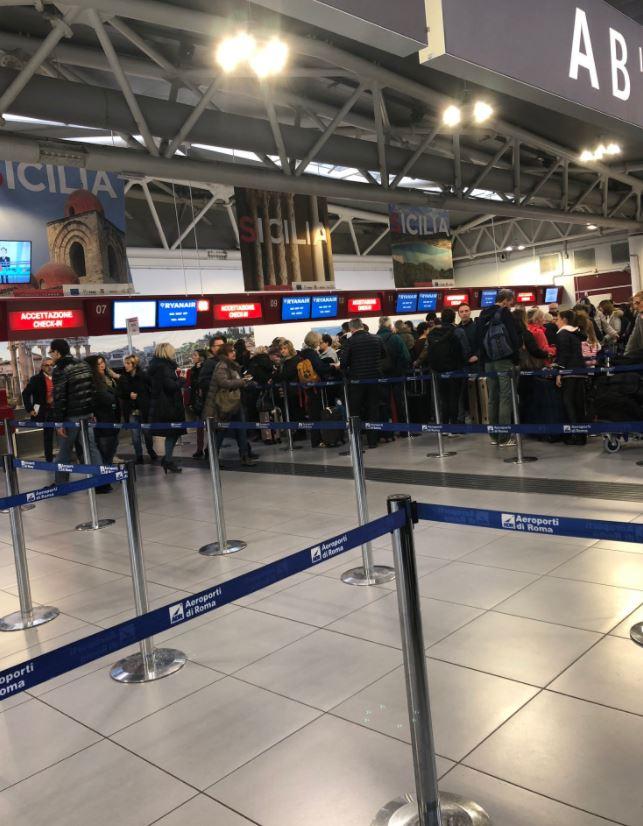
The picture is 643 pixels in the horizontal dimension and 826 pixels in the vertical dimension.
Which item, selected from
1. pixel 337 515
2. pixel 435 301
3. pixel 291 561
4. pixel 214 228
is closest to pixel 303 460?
pixel 337 515

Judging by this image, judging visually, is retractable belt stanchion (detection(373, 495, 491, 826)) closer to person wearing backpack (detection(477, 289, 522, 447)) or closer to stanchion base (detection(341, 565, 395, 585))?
stanchion base (detection(341, 565, 395, 585))

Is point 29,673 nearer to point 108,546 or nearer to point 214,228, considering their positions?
point 108,546

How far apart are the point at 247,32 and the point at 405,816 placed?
21.6 ft

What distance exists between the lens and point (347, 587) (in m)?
4.59

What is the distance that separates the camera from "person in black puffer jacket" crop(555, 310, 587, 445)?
8594mm

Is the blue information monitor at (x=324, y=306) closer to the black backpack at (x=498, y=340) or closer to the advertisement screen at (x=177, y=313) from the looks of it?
the advertisement screen at (x=177, y=313)

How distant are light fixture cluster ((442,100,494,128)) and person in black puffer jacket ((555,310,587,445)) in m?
2.86

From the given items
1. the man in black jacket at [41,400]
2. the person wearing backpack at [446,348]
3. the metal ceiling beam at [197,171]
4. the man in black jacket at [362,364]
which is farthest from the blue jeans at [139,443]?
the person wearing backpack at [446,348]

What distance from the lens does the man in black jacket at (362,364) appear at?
1019 cm

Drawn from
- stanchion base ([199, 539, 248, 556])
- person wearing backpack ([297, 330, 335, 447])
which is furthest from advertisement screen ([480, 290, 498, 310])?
stanchion base ([199, 539, 248, 556])

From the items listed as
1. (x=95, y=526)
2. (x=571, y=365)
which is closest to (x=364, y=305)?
(x=571, y=365)

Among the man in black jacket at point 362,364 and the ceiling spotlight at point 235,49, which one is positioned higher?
the ceiling spotlight at point 235,49

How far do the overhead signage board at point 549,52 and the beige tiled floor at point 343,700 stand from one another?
2.47 metres

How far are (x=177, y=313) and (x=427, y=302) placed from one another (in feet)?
23.3
